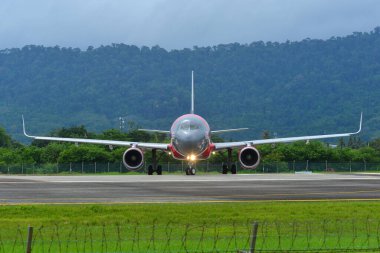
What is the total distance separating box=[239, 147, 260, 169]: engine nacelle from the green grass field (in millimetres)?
35376

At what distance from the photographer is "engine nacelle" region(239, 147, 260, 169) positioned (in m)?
69.1

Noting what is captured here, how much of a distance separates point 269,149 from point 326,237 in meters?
88.6

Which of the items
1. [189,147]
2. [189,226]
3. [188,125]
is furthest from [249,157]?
[189,226]

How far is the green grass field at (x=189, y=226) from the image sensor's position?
69.2ft

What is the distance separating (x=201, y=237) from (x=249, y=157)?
155ft

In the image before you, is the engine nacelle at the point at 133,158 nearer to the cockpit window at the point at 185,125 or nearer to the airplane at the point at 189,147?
the airplane at the point at 189,147

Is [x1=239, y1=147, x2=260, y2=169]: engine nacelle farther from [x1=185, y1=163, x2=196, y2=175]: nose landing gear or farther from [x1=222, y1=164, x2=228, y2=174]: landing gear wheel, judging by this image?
[x1=185, y1=163, x2=196, y2=175]: nose landing gear

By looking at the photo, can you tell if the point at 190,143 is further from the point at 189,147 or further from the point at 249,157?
the point at 249,157

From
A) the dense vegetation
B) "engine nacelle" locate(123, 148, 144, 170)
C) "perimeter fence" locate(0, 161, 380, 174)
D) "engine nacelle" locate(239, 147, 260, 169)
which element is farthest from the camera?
the dense vegetation

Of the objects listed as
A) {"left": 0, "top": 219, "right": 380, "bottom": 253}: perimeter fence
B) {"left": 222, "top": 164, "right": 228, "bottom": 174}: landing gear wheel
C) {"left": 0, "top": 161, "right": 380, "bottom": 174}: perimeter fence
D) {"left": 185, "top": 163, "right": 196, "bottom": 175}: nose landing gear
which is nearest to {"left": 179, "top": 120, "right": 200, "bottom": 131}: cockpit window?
{"left": 185, "top": 163, "right": 196, "bottom": 175}: nose landing gear

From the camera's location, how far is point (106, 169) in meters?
89.1

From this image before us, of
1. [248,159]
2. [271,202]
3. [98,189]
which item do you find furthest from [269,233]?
[248,159]

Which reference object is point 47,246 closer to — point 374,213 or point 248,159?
point 374,213

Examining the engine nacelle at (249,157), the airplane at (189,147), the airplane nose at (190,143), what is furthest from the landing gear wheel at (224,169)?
the airplane nose at (190,143)
